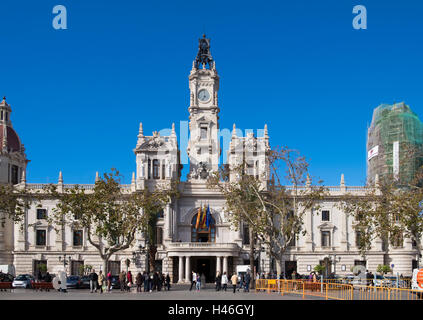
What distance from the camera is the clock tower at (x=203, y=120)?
310 feet

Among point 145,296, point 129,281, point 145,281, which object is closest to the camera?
point 145,296

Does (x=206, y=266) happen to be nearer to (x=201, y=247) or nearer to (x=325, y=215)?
(x=201, y=247)

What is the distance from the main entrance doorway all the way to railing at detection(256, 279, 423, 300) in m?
32.2

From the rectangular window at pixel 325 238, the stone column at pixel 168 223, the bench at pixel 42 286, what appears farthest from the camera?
the rectangular window at pixel 325 238

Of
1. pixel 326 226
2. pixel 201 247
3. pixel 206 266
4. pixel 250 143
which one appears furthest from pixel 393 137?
pixel 201 247

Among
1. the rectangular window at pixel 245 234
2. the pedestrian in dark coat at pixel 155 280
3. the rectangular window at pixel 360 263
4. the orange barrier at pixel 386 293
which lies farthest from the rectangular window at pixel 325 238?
the orange barrier at pixel 386 293

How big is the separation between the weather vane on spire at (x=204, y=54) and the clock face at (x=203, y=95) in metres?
4.07

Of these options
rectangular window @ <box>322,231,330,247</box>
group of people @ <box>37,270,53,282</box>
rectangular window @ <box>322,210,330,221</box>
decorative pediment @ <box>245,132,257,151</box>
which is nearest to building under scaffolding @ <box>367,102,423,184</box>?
rectangular window @ <box>322,210,330,221</box>

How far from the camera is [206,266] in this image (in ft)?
287

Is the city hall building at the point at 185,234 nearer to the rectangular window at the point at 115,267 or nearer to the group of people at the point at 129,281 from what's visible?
the rectangular window at the point at 115,267

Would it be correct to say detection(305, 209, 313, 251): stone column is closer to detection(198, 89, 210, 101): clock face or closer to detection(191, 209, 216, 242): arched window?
detection(191, 209, 216, 242): arched window

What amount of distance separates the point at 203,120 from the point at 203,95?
12.8 feet
